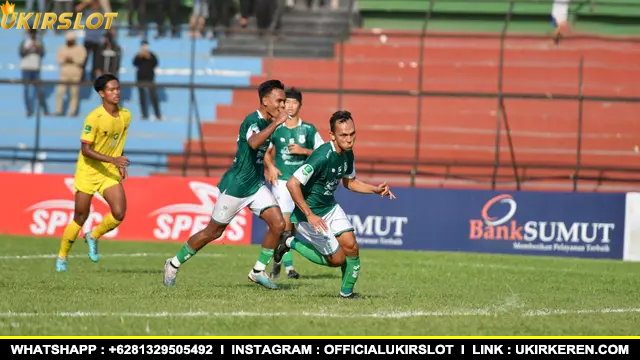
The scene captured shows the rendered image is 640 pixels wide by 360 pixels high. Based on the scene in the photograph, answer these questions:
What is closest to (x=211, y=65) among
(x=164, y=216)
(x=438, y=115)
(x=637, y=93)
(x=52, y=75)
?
(x=52, y=75)

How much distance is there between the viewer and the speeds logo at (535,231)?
67.8ft

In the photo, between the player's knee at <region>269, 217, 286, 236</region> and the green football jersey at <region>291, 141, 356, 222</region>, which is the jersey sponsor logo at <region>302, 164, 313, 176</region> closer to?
the green football jersey at <region>291, 141, 356, 222</region>

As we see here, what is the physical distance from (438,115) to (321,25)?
480 cm

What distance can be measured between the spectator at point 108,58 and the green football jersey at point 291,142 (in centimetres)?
1337

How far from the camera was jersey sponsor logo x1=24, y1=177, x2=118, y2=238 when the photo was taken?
22.3 meters

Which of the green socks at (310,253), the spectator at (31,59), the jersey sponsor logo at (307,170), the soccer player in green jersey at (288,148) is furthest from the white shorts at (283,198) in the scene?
the spectator at (31,59)

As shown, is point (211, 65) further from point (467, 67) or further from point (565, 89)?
point (565, 89)

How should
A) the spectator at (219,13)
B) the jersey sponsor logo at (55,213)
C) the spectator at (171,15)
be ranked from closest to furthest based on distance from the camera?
1. the jersey sponsor logo at (55,213)
2. the spectator at (219,13)
3. the spectator at (171,15)

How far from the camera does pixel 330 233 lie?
11711mm

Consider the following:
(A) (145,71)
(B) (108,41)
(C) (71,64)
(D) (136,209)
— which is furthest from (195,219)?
(B) (108,41)

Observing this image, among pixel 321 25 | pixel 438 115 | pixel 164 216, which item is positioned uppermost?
pixel 321 25

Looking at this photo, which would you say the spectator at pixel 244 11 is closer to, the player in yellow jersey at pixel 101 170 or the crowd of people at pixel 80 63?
the crowd of people at pixel 80 63

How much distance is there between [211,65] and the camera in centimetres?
2927
